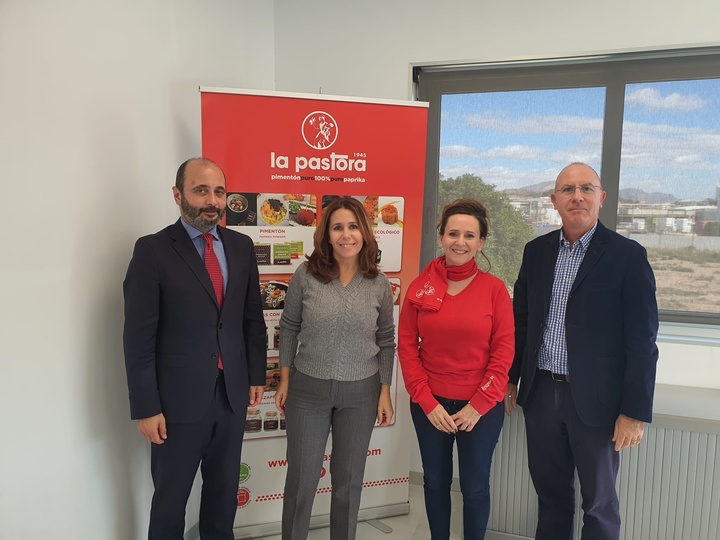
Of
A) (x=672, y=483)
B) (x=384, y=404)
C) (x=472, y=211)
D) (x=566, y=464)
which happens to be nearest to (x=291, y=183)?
(x=472, y=211)

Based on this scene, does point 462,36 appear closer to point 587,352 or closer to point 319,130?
point 319,130

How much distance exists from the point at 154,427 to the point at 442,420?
104 centimetres

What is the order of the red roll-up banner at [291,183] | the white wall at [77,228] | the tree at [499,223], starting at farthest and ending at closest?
the tree at [499,223]
the red roll-up banner at [291,183]
the white wall at [77,228]

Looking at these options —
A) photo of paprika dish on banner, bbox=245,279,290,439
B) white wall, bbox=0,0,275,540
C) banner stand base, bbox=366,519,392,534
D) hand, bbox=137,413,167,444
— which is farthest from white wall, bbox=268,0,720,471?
hand, bbox=137,413,167,444

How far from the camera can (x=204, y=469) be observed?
6.31 ft

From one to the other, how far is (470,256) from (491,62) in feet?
4.94

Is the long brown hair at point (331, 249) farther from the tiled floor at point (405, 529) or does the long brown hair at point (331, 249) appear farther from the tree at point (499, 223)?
the tiled floor at point (405, 529)

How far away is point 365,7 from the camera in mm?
2844

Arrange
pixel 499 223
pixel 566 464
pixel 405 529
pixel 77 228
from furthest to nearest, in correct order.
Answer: pixel 499 223
pixel 405 529
pixel 566 464
pixel 77 228

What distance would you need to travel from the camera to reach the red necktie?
181 cm

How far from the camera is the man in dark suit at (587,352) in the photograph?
1670 millimetres

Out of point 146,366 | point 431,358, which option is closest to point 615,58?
point 431,358

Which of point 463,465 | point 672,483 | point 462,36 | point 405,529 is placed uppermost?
point 462,36

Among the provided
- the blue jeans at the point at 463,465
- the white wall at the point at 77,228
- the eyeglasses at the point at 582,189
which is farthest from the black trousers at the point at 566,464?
the white wall at the point at 77,228
